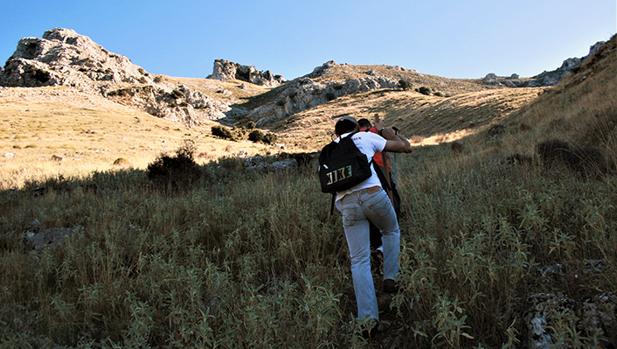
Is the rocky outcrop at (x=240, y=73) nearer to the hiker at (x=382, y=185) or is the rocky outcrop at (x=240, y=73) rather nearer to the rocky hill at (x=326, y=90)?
the rocky hill at (x=326, y=90)

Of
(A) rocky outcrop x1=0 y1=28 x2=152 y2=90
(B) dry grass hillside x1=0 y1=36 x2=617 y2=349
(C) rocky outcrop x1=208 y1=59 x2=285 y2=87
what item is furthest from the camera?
(C) rocky outcrop x1=208 y1=59 x2=285 y2=87

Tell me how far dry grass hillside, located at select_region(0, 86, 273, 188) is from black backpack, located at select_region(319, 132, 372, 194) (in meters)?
11.9

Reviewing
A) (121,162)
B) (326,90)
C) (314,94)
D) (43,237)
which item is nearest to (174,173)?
(43,237)

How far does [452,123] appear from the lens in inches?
1398

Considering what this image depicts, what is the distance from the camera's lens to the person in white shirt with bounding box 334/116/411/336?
3.25m

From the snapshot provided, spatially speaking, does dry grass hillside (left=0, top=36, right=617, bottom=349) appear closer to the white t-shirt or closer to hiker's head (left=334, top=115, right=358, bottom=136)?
the white t-shirt

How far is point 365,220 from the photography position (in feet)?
11.5

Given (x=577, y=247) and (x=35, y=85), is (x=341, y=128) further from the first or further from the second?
(x=35, y=85)

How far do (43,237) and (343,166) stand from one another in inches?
234

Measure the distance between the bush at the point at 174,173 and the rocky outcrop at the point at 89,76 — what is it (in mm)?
39485

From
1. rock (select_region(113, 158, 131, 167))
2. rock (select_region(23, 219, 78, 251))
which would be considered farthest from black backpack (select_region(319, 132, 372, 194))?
rock (select_region(113, 158, 131, 167))

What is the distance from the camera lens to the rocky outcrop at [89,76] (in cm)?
5144

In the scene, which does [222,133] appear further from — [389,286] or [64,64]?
[64,64]

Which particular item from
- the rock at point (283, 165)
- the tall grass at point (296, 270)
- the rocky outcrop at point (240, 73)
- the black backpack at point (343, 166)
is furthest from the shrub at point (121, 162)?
the rocky outcrop at point (240, 73)
